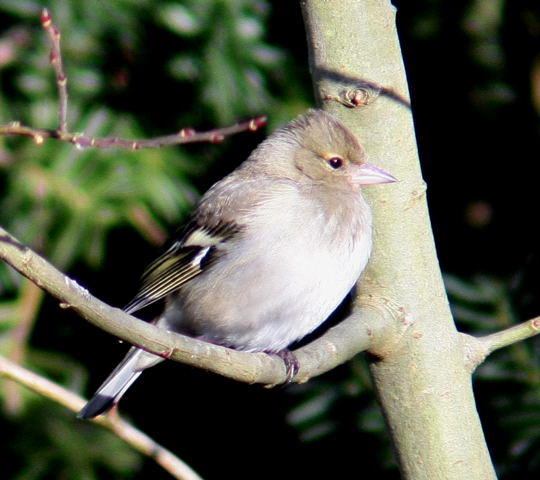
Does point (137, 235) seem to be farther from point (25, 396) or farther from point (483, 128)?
point (483, 128)

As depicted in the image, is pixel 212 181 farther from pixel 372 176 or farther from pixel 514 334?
pixel 514 334

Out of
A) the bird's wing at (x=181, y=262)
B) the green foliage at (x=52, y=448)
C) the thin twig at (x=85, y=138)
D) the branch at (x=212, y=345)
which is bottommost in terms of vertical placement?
the green foliage at (x=52, y=448)

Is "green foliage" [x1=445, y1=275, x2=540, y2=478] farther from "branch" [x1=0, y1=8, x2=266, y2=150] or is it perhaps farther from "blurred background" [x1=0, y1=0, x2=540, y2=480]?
"branch" [x1=0, y1=8, x2=266, y2=150]

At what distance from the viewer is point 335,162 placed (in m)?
→ 3.42

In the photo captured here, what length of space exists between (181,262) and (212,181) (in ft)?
2.10

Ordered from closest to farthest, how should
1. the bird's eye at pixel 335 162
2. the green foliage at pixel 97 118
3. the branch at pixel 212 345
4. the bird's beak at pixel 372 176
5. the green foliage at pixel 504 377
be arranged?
the branch at pixel 212 345 → the bird's beak at pixel 372 176 → the green foliage at pixel 504 377 → the green foliage at pixel 97 118 → the bird's eye at pixel 335 162

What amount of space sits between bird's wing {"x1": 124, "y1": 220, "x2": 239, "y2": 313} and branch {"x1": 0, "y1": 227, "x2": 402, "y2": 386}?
0.95 meters

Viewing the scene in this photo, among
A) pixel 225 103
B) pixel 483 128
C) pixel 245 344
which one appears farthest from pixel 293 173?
pixel 483 128

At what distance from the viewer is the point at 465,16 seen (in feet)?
12.9

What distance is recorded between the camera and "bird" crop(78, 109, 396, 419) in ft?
9.50

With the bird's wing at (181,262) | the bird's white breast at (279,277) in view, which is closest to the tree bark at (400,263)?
the bird's white breast at (279,277)

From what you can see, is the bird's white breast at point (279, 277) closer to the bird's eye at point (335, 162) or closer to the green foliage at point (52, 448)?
the bird's eye at point (335, 162)

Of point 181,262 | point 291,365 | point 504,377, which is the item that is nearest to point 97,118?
point 181,262

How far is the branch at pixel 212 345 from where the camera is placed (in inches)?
66.7
